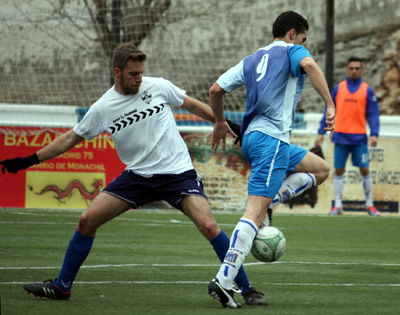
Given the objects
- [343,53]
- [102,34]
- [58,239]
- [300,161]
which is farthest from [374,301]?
[343,53]

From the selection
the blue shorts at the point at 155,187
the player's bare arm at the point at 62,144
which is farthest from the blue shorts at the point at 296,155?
the player's bare arm at the point at 62,144

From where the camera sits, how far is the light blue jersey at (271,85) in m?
6.29

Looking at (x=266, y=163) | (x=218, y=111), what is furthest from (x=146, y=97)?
(x=266, y=163)

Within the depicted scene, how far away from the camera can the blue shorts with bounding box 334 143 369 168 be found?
14.3 meters

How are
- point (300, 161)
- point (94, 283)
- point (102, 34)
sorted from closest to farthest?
point (94, 283), point (300, 161), point (102, 34)

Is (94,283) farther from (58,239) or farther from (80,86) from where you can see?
(80,86)

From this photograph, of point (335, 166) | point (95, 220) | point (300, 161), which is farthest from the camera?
point (335, 166)

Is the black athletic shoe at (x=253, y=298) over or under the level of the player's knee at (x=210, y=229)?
under

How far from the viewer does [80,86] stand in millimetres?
16688

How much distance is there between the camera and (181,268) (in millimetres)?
8094

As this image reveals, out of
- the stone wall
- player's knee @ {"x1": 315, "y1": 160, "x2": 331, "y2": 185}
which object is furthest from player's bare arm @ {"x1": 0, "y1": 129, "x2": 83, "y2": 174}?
the stone wall

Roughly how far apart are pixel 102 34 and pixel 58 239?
6.84 meters

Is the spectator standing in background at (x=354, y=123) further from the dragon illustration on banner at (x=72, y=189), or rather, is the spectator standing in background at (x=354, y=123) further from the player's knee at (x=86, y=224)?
the player's knee at (x=86, y=224)

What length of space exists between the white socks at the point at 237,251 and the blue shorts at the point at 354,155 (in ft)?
27.7
